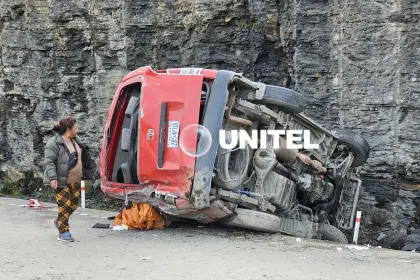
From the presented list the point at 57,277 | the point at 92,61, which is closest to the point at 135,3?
the point at 92,61

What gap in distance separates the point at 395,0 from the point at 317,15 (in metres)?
1.29

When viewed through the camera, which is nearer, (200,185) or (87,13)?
(200,185)

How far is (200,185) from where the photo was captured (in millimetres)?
6746

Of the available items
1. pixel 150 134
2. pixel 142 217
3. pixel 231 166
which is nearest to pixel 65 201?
pixel 142 217

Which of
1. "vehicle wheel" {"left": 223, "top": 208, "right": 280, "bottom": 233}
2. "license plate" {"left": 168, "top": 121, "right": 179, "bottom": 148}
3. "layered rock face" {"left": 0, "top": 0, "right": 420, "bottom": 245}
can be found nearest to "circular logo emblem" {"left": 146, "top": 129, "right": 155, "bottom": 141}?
"license plate" {"left": 168, "top": 121, "right": 179, "bottom": 148}

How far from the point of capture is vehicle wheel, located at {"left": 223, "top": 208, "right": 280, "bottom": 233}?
23.3 feet

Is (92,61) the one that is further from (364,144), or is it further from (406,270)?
(406,270)

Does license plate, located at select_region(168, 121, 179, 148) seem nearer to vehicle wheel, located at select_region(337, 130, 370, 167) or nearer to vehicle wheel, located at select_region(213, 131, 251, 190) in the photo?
vehicle wheel, located at select_region(213, 131, 251, 190)

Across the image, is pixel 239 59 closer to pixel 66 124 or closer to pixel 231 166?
pixel 231 166

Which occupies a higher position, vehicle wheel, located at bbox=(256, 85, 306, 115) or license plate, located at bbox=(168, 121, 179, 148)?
vehicle wheel, located at bbox=(256, 85, 306, 115)

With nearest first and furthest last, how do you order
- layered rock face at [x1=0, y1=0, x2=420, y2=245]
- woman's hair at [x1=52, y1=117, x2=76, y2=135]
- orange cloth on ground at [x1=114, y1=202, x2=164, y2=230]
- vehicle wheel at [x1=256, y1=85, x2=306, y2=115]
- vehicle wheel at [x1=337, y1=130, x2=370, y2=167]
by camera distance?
woman's hair at [x1=52, y1=117, x2=76, y2=135] < vehicle wheel at [x1=256, y1=85, x2=306, y2=115] < orange cloth on ground at [x1=114, y1=202, x2=164, y2=230] < vehicle wheel at [x1=337, y1=130, x2=370, y2=167] < layered rock face at [x1=0, y1=0, x2=420, y2=245]

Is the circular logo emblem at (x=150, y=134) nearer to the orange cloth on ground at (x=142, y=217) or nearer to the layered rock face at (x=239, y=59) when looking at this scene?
the orange cloth on ground at (x=142, y=217)

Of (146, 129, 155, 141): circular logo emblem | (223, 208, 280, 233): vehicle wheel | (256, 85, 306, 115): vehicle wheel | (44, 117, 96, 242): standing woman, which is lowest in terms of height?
(223, 208, 280, 233): vehicle wheel

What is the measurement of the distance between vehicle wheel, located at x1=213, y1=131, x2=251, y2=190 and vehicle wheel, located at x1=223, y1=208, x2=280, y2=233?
13.3 inches
